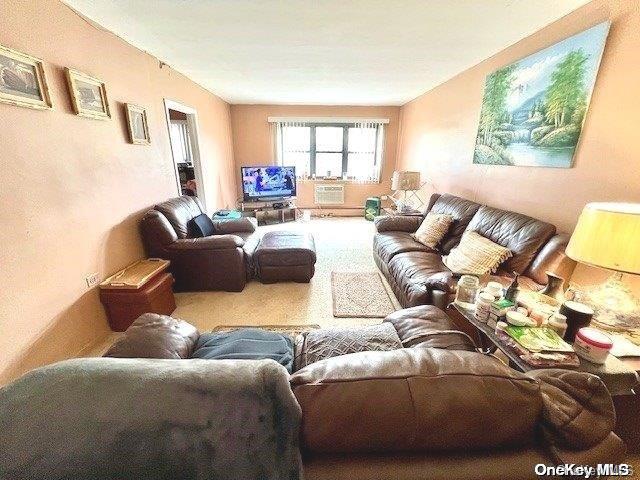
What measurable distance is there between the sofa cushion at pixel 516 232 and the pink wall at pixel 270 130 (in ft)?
12.1

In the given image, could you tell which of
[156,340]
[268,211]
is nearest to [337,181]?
[268,211]

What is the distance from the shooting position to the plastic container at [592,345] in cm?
105

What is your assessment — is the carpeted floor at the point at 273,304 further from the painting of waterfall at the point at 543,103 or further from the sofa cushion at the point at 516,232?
the painting of waterfall at the point at 543,103

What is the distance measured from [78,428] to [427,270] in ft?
7.25

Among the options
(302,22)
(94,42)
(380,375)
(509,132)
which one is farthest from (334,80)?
(380,375)

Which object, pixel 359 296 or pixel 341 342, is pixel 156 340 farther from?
pixel 359 296

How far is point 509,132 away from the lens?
97.1 inches

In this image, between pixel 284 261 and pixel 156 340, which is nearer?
pixel 156 340

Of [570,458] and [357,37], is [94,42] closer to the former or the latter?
[357,37]

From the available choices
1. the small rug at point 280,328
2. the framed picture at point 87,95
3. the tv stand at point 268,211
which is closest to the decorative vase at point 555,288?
the small rug at point 280,328

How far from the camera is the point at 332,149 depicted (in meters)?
5.90

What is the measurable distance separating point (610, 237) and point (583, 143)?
1054mm

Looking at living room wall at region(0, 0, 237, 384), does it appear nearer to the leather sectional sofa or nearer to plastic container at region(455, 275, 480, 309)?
the leather sectional sofa

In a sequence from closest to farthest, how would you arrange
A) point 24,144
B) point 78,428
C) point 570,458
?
1. point 78,428
2. point 570,458
3. point 24,144
